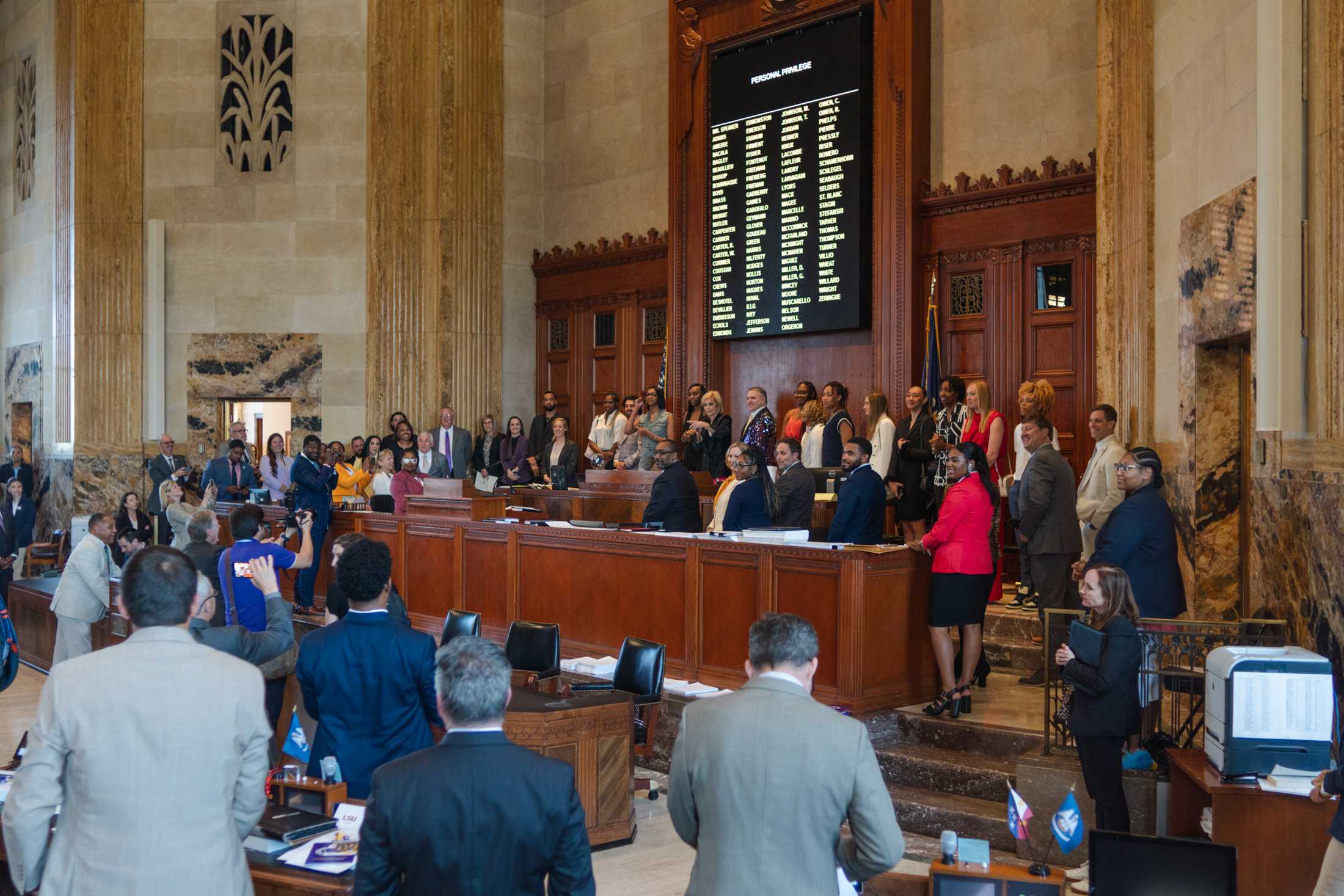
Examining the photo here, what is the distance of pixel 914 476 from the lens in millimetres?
9578

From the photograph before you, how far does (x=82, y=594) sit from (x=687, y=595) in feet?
14.5

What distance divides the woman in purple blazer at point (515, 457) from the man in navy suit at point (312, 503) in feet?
8.90

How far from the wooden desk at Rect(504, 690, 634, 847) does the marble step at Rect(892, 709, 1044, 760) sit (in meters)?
1.42

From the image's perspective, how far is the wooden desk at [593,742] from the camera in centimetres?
604

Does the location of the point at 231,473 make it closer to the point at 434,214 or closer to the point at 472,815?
the point at 434,214

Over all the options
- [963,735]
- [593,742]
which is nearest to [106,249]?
[593,742]

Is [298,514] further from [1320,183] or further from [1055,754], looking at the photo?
[1320,183]

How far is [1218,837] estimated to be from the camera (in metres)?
4.70

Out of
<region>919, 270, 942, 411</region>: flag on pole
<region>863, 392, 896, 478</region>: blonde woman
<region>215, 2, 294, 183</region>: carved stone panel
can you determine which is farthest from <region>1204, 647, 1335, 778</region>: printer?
<region>215, 2, 294, 183</region>: carved stone panel

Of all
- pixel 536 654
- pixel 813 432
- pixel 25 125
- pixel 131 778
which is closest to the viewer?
pixel 131 778

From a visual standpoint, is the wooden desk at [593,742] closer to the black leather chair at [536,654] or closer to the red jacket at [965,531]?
the black leather chair at [536,654]

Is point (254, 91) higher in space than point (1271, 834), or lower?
higher

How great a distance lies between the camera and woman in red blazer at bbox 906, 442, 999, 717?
679cm

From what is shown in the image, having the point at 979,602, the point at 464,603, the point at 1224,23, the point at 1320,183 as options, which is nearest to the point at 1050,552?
the point at 979,602
